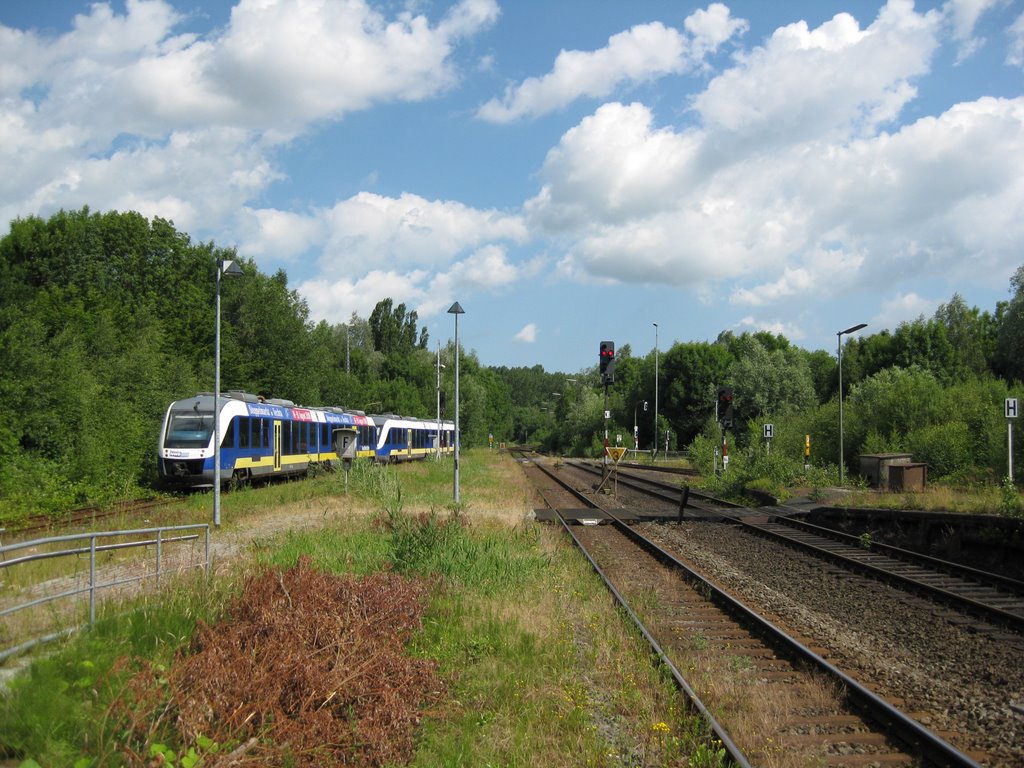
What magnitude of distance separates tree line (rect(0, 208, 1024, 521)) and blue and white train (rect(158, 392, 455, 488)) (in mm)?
1871

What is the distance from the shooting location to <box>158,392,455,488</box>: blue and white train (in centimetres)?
2591

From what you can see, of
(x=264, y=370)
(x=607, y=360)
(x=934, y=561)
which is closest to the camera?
(x=934, y=561)

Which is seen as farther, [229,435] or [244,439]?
[244,439]

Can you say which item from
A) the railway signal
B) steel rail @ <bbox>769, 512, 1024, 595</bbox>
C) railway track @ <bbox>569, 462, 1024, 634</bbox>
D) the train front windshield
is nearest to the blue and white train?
the train front windshield

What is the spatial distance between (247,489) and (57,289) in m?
28.3

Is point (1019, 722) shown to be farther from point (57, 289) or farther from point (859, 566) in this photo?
point (57, 289)

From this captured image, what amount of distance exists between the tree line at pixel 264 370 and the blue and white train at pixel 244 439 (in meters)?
1.87

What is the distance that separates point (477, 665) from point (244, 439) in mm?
21242

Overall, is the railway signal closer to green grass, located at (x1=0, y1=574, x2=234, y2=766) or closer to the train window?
the train window

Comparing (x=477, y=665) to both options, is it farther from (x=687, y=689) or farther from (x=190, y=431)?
(x=190, y=431)

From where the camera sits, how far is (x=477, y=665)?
26.4 feet

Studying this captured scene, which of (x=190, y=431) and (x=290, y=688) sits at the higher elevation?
(x=190, y=431)

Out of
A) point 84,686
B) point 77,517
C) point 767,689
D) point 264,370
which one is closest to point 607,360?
point 77,517

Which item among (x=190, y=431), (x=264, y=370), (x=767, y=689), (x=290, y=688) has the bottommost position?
(x=767, y=689)
